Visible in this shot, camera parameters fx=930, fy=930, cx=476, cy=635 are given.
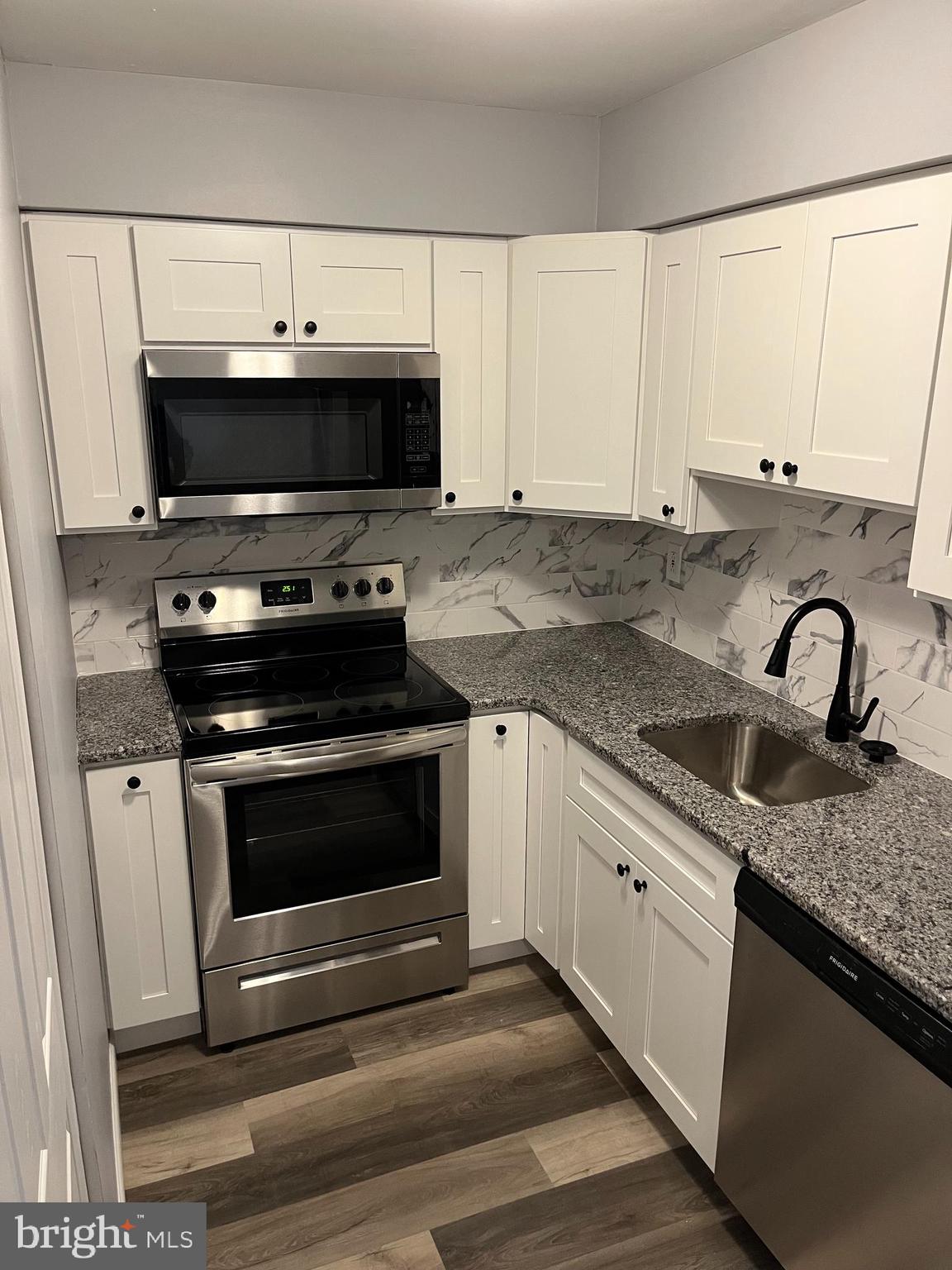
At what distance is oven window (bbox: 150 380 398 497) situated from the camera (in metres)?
2.38

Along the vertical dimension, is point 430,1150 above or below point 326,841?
below

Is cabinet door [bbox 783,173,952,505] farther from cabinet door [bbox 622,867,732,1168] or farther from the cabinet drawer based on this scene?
cabinet door [bbox 622,867,732,1168]

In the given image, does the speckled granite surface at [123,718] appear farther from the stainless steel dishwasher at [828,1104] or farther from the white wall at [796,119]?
the white wall at [796,119]

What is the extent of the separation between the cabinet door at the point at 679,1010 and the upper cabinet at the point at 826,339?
99 centimetres

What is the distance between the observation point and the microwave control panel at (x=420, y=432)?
102 inches

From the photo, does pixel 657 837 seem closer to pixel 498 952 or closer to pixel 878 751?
pixel 878 751

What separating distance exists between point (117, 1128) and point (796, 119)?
2.73 meters

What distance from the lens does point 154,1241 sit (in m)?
0.74

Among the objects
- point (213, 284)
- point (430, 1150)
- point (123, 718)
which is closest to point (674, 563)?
point (213, 284)

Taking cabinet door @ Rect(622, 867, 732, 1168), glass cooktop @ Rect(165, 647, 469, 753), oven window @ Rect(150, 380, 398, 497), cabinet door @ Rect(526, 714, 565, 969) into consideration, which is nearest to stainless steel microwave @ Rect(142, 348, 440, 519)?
oven window @ Rect(150, 380, 398, 497)

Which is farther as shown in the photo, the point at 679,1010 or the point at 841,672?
Result: the point at 841,672

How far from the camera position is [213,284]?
2383mm

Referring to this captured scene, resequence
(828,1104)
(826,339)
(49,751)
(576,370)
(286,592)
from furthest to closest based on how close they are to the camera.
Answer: (286,592), (576,370), (826,339), (828,1104), (49,751)

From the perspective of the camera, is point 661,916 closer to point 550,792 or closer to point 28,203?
point 550,792
